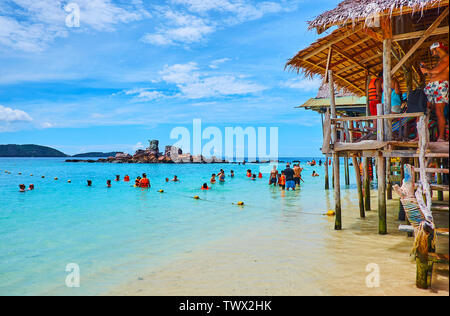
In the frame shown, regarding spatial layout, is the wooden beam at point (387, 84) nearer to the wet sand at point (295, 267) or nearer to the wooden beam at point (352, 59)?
the wooden beam at point (352, 59)

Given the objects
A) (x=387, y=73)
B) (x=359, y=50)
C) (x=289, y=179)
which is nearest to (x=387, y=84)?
(x=387, y=73)

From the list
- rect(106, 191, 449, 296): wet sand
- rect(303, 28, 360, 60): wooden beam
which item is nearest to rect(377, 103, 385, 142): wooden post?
rect(303, 28, 360, 60): wooden beam

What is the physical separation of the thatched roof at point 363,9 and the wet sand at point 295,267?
4.98 m

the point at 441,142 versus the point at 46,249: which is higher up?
the point at 441,142

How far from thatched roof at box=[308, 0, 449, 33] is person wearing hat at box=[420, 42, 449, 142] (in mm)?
1145

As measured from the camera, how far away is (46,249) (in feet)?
28.5

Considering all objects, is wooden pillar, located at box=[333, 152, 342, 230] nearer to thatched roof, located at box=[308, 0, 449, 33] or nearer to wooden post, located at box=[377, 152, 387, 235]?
wooden post, located at box=[377, 152, 387, 235]

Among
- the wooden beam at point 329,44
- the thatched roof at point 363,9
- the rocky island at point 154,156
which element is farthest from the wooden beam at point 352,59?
the rocky island at point 154,156

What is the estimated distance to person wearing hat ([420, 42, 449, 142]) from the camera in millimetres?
5672

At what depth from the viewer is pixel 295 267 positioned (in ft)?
19.3

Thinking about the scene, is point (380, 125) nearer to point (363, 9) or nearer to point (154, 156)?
point (363, 9)
